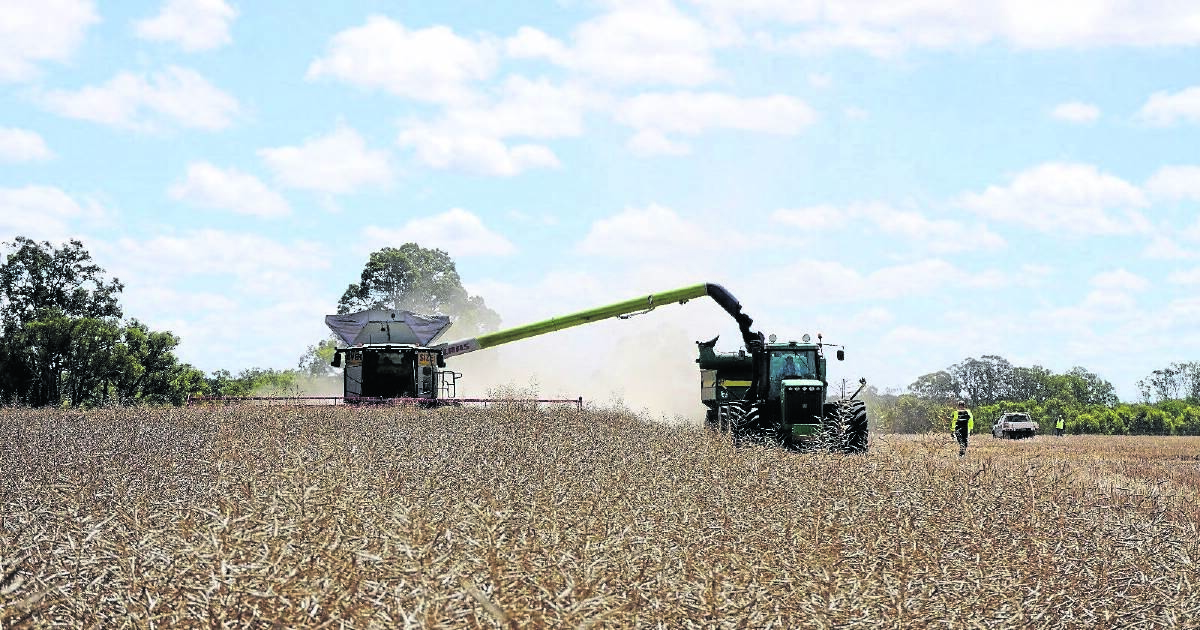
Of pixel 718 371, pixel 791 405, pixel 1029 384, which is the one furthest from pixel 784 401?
pixel 1029 384

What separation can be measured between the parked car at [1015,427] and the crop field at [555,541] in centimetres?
4010

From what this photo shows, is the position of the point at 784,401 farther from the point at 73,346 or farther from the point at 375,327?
the point at 73,346

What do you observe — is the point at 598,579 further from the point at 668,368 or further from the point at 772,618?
the point at 668,368

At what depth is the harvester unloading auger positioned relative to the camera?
827 inches

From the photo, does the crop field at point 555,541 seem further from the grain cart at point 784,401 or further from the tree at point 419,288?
the tree at point 419,288

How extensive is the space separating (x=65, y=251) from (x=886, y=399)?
57.4 metres

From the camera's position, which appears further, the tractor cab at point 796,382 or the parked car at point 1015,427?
the parked car at point 1015,427

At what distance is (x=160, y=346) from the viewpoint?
42.8 metres

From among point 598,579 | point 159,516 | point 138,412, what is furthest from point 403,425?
point 598,579

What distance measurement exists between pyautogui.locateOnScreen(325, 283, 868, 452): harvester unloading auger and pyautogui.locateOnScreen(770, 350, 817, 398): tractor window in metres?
0.02

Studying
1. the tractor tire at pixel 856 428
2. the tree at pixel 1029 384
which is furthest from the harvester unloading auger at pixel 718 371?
the tree at pixel 1029 384

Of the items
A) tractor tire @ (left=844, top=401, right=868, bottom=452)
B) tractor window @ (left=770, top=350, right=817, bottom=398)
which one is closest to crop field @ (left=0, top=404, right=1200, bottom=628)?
tractor tire @ (left=844, top=401, right=868, bottom=452)

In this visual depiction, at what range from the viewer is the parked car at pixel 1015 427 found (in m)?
51.3

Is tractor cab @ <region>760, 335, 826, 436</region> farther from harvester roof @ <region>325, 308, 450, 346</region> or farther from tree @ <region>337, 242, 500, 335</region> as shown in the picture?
tree @ <region>337, 242, 500, 335</region>
